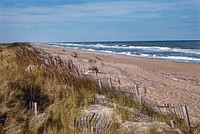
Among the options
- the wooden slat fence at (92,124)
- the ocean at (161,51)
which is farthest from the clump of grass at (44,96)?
the ocean at (161,51)

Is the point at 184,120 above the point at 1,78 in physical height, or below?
below

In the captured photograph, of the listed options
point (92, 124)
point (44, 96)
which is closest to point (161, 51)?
point (44, 96)

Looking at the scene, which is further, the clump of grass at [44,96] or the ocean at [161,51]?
the ocean at [161,51]

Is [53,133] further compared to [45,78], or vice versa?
[45,78]

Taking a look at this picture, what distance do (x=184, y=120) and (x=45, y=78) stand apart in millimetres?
3101

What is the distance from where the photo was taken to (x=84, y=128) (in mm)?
5008

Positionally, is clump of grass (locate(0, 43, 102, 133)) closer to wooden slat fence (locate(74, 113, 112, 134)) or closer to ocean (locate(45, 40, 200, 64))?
wooden slat fence (locate(74, 113, 112, 134))

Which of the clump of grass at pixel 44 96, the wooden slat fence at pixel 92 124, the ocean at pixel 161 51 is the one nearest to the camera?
the wooden slat fence at pixel 92 124

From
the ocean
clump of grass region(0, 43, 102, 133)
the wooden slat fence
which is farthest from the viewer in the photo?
the ocean

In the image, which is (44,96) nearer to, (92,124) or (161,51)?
(92,124)

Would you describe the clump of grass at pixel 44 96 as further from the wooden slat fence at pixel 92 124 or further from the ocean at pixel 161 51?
the ocean at pixel 161 51

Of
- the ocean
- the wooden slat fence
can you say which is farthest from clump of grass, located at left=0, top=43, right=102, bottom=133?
the ocean

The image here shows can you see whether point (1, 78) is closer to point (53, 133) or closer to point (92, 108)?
point (92, 108)

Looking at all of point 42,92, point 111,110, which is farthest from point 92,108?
point 42,92
